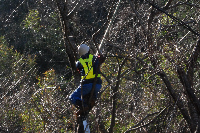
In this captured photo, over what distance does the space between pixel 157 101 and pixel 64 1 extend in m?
2.82

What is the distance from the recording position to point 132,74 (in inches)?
345

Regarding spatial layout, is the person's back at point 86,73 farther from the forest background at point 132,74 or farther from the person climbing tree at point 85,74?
the forest background at point 132,74

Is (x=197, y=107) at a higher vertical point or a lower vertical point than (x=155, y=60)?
lower

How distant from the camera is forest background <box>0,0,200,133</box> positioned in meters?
4.14

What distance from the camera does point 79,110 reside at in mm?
4648

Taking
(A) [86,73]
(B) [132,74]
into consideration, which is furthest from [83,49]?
(B) [132,74]

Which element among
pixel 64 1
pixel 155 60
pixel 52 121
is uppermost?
pixel 64 1

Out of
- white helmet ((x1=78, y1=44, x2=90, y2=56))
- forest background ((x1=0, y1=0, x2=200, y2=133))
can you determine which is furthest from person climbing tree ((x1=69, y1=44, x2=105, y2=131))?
forest background ((x1=0, y1=0, x2=200, y2=133))

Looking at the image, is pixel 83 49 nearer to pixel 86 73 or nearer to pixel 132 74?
pixel 86 73

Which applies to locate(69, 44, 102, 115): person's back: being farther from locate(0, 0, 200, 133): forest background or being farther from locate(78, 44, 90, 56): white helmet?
locate(0, 0, 200, 133): forest background

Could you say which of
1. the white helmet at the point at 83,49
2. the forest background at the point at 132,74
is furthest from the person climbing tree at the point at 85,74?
the forest background at the point at 132,74

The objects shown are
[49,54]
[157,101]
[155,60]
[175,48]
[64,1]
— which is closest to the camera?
[175,48]

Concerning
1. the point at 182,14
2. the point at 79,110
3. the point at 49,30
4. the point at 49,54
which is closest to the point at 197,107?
the point at 79,110

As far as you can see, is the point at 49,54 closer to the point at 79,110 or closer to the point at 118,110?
the point at 118,110
